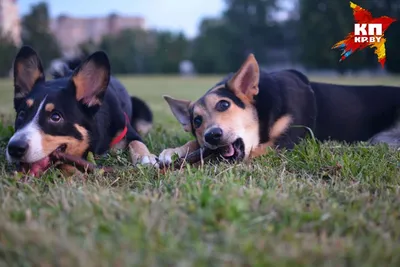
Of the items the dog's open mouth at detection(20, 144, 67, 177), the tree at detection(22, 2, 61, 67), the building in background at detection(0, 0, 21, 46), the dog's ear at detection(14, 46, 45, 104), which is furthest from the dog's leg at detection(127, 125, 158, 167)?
the tree at detection(22, 2, 61, 67)

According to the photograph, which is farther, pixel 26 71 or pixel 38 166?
pixel 26 71

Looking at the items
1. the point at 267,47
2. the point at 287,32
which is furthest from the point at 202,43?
the point at 287,32

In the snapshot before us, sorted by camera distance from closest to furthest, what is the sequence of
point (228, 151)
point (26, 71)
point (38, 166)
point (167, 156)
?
point (38, 166) < point (228, 151) < point (167, 156) < point (26, 71)

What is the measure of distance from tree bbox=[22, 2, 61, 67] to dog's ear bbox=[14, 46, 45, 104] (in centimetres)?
3514

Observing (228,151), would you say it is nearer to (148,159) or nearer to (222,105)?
(222,105)

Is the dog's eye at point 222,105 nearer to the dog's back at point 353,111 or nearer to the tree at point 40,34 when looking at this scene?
the dog's back at point 353,111

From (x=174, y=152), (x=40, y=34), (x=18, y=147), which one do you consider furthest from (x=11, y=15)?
(x=18, y=147)

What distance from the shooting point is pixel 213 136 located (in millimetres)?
3393

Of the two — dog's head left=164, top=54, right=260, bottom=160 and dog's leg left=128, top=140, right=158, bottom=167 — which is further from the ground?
dog's head left=164, top=54, right=260, bottom=160

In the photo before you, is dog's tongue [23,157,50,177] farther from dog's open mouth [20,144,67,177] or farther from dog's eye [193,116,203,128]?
dog's eye [193,116,203,128]

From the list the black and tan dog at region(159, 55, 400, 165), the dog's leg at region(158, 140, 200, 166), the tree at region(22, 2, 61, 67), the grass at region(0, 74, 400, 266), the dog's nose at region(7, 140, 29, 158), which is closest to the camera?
the grass at region(0, 74, 400, 266)

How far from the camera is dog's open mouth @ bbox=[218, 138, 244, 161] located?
349 centimetres

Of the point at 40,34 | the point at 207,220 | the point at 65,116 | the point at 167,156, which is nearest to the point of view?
the point at 207,220

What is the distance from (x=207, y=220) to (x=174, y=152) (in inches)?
72.0
